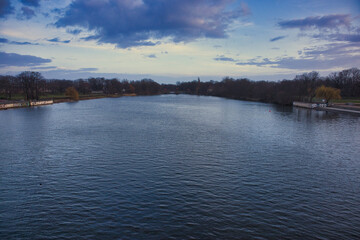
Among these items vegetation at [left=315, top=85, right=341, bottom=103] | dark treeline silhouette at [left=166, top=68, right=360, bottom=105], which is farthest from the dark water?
dark treeline silhouette at [left=166, top=68, right=360, bottom=105]

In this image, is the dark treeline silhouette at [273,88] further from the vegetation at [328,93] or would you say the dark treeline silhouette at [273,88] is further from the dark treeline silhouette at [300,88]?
the vegetation at [328,93]

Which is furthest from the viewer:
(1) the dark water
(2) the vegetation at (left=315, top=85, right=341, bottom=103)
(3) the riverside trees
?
(3) the riverside trees

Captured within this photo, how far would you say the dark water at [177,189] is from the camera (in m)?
11.5

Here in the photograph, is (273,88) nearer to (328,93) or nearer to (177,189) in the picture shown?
(328,93)

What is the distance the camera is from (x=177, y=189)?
15.6 m

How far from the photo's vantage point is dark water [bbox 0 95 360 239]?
11492 mm

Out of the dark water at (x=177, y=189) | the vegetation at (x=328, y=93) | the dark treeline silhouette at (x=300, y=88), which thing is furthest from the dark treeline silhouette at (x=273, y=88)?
the dark water at (x=177, y=189)

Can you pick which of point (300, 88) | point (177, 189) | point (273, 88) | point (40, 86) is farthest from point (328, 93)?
point (40, 86)

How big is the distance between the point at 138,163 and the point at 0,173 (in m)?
9.86

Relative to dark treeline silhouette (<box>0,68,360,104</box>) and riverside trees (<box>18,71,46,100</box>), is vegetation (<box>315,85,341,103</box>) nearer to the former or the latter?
dark treeline silhouette (<box>0,68,360,104</box>)

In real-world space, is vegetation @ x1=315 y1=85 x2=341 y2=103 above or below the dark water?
above

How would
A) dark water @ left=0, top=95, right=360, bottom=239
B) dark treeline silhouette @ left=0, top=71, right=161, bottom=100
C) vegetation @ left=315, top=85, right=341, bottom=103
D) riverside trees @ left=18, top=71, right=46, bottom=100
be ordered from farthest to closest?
1. dark treeline silhouette @ left=0, top=71, right=161, bottom=100
2. riverside trees @ left=18, top=71, right=46, bottom=100
3. vegetation @ left=315, top=85, right=341, bottom=103
4. dark water @ left=0, top=95, right=360, bottom=239

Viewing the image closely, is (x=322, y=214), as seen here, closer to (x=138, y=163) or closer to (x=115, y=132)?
(x=138, y=163)

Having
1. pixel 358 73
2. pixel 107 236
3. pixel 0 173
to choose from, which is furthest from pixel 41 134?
pixel 358 73
